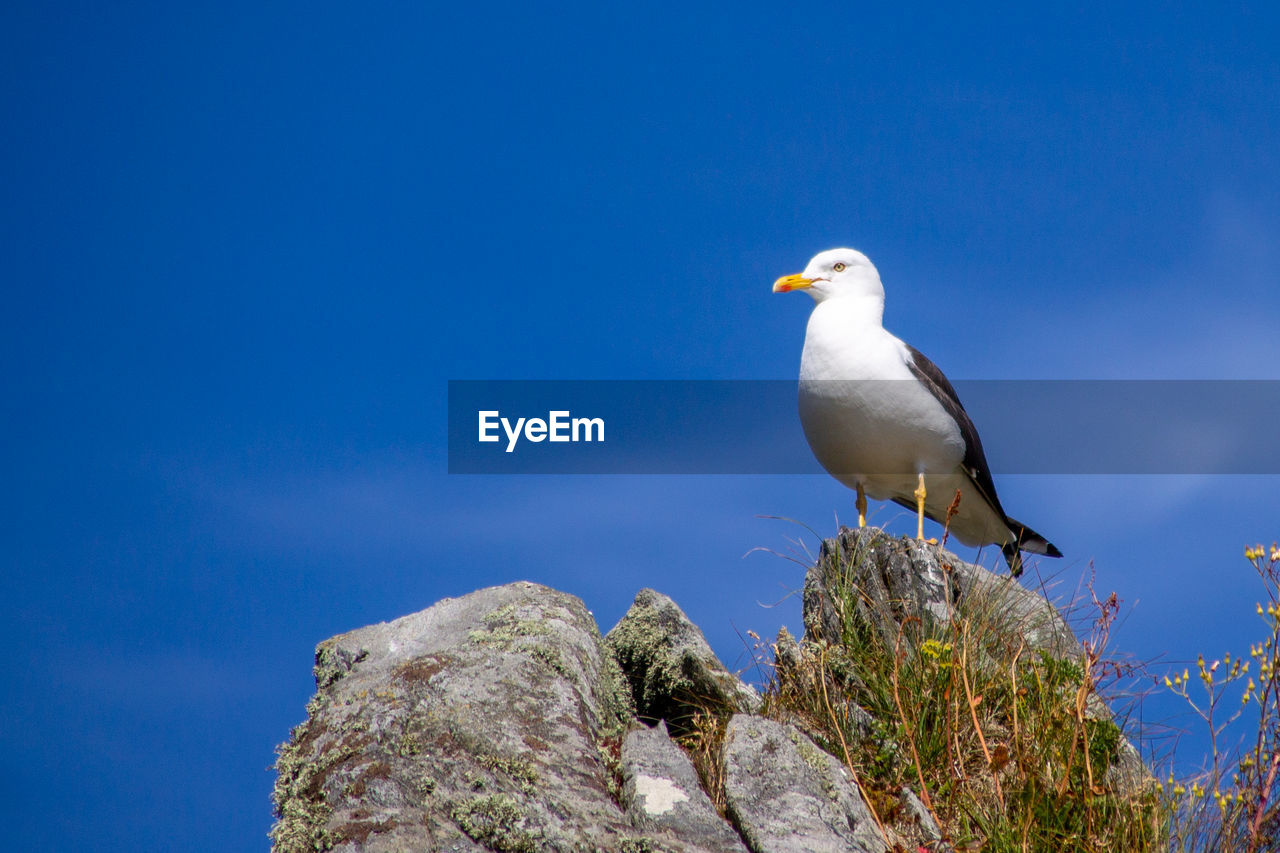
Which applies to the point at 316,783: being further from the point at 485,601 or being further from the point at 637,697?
the point at 637,697

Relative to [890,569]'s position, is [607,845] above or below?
below

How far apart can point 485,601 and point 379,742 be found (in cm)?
161

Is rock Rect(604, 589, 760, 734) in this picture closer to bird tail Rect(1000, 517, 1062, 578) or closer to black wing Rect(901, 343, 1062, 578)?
black wing Rect(901, 343, 1062, 578)

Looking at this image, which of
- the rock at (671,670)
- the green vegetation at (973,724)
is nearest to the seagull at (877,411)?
the green vegetation at (973,724)

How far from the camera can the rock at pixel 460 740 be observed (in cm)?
478

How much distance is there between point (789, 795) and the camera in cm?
550

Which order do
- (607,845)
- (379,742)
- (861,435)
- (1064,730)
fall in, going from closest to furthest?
(607,845) < (379,742) < (1064,730) < (861,435)

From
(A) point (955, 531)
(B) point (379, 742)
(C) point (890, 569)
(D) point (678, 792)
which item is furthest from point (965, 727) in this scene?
(A) point (955, 531)

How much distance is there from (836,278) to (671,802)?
6211mm

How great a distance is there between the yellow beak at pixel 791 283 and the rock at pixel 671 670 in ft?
12.8

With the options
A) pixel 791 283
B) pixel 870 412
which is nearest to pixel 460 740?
pixel 870 412

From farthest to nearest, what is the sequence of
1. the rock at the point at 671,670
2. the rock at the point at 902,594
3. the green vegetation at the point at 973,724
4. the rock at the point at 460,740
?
the rock at the point at 902,594
the rock at the point at 671,670
the green vegetation at the point at 973,724
the rock at the point at 460,740

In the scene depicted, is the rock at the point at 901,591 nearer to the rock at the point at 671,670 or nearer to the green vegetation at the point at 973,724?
the green vegetation at the point at 973,724

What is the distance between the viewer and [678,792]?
5316mm
